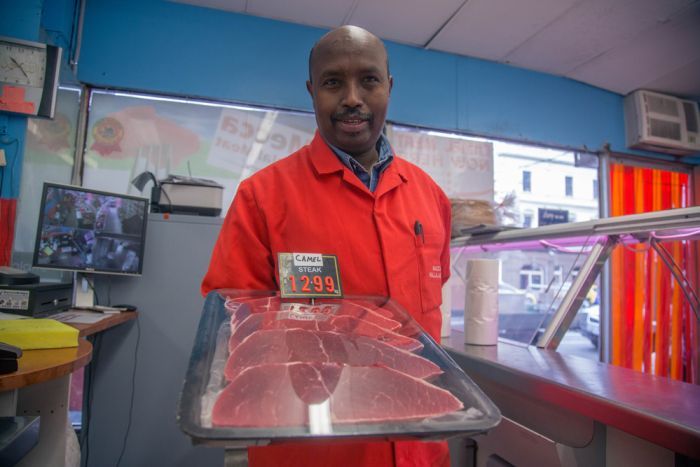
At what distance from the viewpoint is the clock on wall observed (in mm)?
2340

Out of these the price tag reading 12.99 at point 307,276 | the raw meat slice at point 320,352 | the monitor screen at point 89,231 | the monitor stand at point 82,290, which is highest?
the monitor screen at point 89,231

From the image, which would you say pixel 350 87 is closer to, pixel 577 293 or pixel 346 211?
pixel 346 211

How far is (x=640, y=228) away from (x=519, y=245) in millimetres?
679

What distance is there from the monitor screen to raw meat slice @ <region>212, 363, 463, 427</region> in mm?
2075

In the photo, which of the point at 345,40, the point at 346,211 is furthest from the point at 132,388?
the point at 345,40

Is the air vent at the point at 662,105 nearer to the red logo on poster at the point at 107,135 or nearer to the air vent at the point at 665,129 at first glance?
the air vent at the point at 665,129

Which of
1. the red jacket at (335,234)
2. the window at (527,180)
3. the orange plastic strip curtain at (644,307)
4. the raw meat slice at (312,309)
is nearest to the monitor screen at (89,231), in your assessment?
the red jacket at (335,234)

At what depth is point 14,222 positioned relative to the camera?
2.28 metres

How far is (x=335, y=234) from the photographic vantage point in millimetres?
1075

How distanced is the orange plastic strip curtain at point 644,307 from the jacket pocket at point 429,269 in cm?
352

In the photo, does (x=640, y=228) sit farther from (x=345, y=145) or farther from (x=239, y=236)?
(x=239, y=236)

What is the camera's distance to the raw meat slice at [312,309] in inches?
30.4

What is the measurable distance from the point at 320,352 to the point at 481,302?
965 millimetres

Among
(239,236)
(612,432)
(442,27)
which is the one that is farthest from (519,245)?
(442,27)
